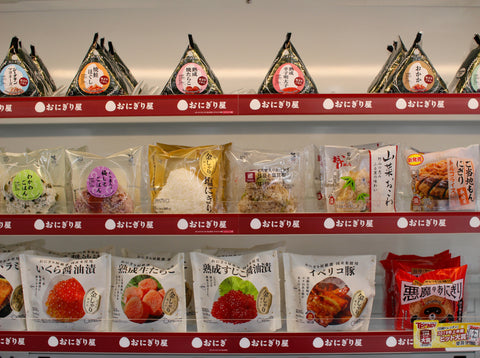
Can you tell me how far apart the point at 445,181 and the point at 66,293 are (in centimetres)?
146

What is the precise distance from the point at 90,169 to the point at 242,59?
0.87 meters

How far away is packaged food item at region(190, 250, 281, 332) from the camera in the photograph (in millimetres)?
1562

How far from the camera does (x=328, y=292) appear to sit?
A: 5.22 feet

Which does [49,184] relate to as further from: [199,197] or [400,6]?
[400,6]

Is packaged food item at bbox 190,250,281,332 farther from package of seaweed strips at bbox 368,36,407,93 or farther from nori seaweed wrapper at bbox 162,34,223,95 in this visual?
package of seaweed strips at bbox 368,36,407,93

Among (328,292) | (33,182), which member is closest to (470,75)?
(328,292)

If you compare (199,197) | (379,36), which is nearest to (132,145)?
(199,197)

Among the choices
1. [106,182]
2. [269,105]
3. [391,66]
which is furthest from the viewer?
[391,66]

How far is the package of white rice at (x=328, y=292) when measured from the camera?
5.14 ft

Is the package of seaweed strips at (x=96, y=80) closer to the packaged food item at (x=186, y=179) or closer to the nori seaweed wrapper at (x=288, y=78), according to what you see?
the packaged food item at (x=186, y=179)

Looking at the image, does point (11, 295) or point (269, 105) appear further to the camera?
point (11, 295)

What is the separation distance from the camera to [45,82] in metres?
1.75

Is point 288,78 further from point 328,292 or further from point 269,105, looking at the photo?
point 328,292

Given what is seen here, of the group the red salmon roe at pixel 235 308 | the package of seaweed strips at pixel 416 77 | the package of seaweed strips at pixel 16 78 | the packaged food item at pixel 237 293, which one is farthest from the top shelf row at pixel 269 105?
the red salmon roe at pixel 235 308
